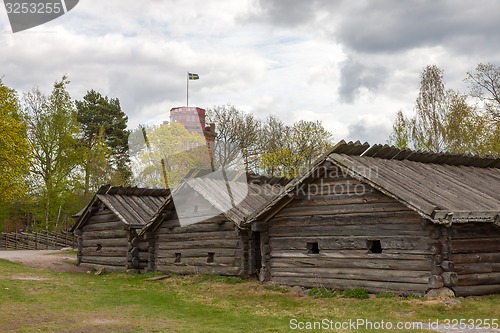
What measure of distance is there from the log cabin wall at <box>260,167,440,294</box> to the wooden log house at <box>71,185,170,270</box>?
27.3ft

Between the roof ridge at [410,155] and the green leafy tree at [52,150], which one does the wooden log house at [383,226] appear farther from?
the green leafy tree at [52,150]

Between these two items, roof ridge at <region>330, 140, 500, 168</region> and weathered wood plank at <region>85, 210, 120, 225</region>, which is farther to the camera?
weathered wood plank at <region>85, 210, 120, 225</region>

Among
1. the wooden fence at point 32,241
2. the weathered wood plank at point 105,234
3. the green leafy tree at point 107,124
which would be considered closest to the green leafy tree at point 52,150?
the wooden fence at point 32,241

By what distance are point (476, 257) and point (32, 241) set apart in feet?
→ 119

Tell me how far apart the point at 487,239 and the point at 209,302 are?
310 inches

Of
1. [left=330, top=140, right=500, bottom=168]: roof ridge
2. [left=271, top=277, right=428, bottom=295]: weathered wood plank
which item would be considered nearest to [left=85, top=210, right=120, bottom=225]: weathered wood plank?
[left=271, top=277, right=428, bottom=295]: weathered wood plank

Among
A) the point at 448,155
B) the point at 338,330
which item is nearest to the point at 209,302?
the point at 338,330

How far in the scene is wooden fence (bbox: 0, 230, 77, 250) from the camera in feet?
142

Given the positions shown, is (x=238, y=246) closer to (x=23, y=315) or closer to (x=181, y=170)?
(x=23, y=315)

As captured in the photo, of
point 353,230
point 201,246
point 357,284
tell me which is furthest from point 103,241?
point 357,284

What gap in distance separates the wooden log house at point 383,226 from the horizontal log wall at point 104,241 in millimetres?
8752

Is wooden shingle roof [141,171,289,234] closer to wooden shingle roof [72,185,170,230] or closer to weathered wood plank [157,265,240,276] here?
weathered wood plank [157,265,240,276]

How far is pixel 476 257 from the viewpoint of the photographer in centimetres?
1510

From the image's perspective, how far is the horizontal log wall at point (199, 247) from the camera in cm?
2111
